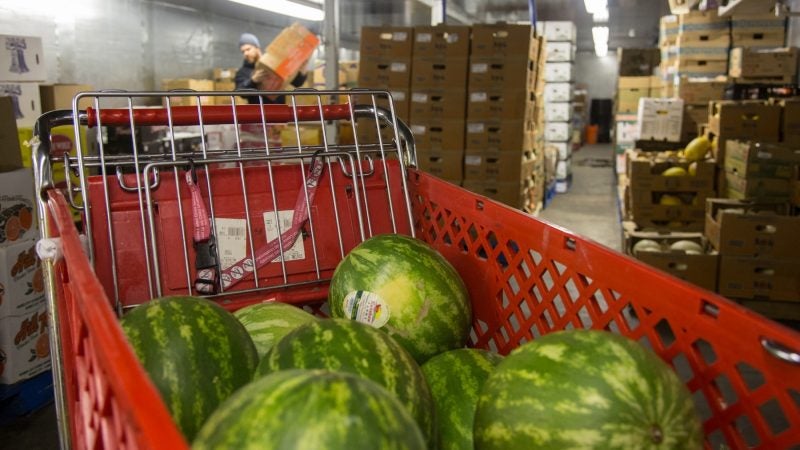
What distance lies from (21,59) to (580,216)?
6.08 m

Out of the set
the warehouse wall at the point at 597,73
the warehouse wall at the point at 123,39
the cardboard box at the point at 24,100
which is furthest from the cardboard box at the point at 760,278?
the warehouse wall at the point at 597,73

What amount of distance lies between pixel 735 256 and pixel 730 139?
5.19 feet

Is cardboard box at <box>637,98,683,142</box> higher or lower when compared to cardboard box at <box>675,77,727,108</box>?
lower

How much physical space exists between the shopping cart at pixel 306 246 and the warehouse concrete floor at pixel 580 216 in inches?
62.8

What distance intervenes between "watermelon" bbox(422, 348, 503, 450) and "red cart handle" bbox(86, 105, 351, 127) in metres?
0.84

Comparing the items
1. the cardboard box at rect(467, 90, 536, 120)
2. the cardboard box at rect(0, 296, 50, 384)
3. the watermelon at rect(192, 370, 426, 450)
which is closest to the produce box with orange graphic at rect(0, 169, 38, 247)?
the cardboard box at rect(0, 296, 50, 384)

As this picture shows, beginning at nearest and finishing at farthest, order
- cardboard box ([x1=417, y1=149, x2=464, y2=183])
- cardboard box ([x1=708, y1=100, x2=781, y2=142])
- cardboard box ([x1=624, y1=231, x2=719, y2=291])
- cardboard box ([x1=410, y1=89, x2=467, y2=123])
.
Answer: cardboard box ([x1=624, y1=231, x2=719, y2=291]) → cardboard box ([x1=708, y1=100, x2=781, y2=142]) → cardboard box ([x1=410, y1=89, x2=467, y2=123]) → cardboard box ([x1=417, y1=149, x2=464, y2=183])

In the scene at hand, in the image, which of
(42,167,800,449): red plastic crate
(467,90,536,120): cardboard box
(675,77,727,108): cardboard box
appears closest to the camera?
(42,167,800,449): red plastic crate

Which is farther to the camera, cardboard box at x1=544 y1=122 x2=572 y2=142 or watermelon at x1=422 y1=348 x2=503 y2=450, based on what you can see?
cardboard box at x1=544 y1=122 x2=572 y2=142

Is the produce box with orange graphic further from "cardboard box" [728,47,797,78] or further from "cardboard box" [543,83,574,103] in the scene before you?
"cardboard box" [543,83,574,103]

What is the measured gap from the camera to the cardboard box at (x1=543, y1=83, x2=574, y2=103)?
387 inches

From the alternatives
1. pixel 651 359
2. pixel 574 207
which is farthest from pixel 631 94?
pixel 651 359

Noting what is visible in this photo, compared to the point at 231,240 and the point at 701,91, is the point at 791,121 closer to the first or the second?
the point at 701,91

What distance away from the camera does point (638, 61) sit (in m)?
10.8
